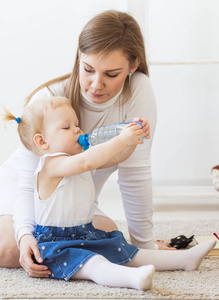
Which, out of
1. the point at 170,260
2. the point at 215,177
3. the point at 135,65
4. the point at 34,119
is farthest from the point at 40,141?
the point at 215,177

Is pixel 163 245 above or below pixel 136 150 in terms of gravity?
below

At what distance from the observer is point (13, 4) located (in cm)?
285

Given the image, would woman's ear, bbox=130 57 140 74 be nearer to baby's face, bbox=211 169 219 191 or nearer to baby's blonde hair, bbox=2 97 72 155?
baby's blonde hair, bbox=2 97 72 155

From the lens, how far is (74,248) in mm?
1428

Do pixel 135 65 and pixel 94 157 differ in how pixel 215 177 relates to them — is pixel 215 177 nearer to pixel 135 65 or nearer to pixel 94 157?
pixel 135 65

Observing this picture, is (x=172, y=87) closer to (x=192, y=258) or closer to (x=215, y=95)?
(x=215, y=95)

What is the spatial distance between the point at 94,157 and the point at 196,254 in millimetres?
439

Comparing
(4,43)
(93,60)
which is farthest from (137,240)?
(4,43)

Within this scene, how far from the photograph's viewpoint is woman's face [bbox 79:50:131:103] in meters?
1.53

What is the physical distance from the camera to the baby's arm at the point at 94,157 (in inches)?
53.5

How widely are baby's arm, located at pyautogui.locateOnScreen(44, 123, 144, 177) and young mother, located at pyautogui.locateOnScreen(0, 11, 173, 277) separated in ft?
0.55

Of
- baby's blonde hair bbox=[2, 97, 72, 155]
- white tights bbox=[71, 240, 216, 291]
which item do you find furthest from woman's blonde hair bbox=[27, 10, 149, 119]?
white tights bbox=[71, 240, 216, 291]

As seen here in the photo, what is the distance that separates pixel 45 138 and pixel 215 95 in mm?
1557

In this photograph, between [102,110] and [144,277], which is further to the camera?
[102,110]
